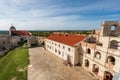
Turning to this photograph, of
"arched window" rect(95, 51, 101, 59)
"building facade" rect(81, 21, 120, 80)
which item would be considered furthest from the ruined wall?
"arched window" rect(95, 51, 101, 59)

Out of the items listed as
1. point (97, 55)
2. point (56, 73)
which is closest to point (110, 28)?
point (97, 55)

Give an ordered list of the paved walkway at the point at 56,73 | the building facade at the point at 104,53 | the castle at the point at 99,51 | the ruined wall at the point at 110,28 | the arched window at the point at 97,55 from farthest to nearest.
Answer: the ruined wall at the point at 110,28 < the arched window at the point at 97,55 < the paved walkway at the point at 56,73 < the castle at the point at 99,51 < the building facade at the point at 104,53

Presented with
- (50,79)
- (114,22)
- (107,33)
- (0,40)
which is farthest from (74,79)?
(0,40)

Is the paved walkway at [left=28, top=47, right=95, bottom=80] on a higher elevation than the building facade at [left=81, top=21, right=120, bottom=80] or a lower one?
lower

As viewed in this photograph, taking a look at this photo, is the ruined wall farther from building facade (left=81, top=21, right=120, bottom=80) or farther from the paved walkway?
the paved walkway

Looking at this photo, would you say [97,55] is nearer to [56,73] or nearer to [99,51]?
[99,51]

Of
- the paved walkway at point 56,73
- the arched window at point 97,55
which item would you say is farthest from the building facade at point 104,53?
the paved walkway at point 56,73

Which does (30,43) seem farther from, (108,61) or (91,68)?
(108,61)

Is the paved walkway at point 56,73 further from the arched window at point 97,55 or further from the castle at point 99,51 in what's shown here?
the arched window at point 97,55
